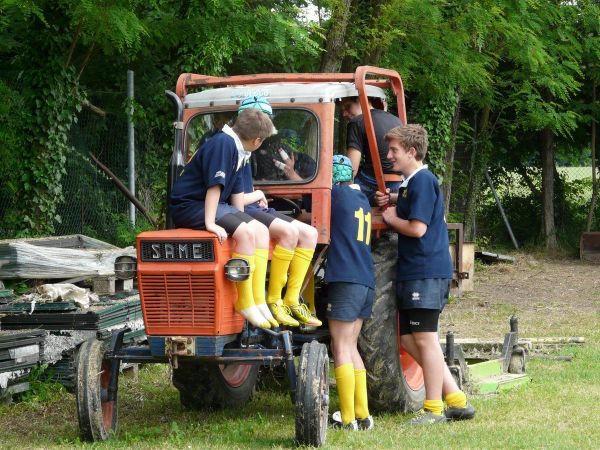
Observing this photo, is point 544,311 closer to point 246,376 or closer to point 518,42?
point 518,42

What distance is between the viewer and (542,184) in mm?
22234

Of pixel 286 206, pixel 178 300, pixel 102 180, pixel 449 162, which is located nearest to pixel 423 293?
pixel 286 206

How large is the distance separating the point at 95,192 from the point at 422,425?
7.51 m

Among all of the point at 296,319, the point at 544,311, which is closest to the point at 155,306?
the point at 296,319

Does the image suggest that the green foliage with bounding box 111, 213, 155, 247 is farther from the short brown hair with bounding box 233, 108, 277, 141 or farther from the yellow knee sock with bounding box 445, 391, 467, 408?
the short brown hair with bounding box 233, 108, 277, 141

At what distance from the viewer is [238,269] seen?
6.20 metres

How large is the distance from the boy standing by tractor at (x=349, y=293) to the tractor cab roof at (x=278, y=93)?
686mm

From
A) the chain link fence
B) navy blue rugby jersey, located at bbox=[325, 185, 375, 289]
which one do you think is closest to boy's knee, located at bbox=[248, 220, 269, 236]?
navy blue rugby jersey, located at bbox=[325, 185, 375, 289]

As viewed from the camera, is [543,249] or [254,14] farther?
[543,249]

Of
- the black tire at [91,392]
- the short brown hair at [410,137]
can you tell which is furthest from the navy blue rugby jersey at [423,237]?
the black tire at [91,392]

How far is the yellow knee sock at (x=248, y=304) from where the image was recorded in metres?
6.33

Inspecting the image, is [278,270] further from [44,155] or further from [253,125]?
[44,155]

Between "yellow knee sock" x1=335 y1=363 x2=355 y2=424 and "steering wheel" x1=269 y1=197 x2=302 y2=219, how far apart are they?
110cm

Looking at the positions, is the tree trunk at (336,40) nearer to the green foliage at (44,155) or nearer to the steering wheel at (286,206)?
the green foliage at (44,155)
